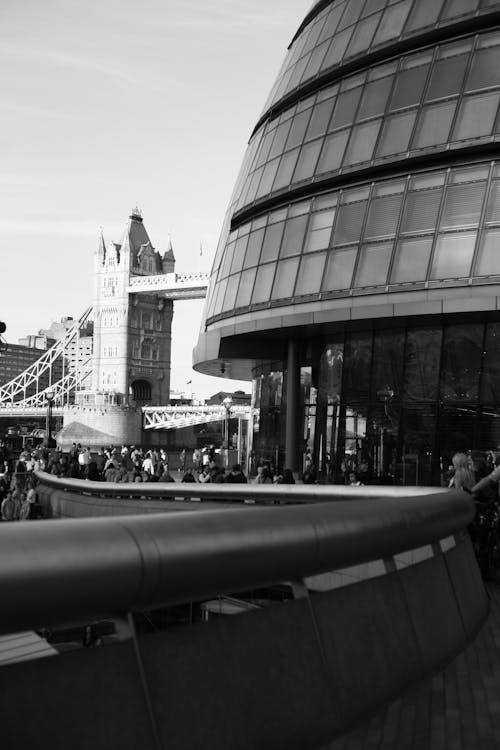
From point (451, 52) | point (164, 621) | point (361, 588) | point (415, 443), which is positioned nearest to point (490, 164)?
point (451, 52)

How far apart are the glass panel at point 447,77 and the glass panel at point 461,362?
5.30 metres

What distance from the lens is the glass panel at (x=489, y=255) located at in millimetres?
20766

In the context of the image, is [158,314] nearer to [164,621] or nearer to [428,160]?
[428,160]

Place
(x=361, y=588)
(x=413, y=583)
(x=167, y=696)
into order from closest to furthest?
(x=167, y=696) → (x=361, y=588) → (x=413, y=583)

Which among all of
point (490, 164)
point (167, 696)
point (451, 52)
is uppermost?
point (451, 52)

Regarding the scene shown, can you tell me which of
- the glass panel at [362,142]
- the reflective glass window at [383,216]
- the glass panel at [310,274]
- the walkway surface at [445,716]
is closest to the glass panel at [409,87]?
the glass panel at [362,142]

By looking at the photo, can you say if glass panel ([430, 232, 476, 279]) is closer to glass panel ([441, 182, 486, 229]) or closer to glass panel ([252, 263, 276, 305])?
glass panel ([441, 182, 486, 229])

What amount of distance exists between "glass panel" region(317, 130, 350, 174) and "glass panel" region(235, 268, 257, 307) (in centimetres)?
344

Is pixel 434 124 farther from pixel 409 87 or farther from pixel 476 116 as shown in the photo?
pixel 409 87

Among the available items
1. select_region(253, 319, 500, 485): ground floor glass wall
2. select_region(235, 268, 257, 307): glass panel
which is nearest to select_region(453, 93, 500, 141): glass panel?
select_region(253, 319, 500, 485): ground floor glass wall

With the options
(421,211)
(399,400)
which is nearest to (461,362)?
(399,400)

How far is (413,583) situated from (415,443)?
690 inches

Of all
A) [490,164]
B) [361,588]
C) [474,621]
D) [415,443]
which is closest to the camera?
[361,588]

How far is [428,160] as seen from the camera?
22.5 metres
